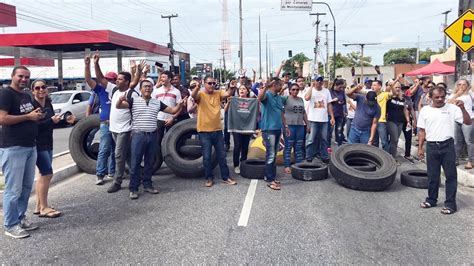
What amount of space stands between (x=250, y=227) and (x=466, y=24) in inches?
312

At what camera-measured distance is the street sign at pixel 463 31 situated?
9.97 m

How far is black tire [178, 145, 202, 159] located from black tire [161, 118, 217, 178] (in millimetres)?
80

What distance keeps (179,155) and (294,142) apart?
232 centimetres

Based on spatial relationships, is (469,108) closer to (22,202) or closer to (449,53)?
(22,202)

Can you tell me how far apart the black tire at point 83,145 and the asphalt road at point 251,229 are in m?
1.55

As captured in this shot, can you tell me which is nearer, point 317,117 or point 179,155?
point 179,155

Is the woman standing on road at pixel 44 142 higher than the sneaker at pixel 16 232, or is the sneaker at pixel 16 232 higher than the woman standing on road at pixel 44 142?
the woman standing on road at pixel 44 142

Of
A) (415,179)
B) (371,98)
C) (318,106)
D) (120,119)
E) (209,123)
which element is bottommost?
(415,179)

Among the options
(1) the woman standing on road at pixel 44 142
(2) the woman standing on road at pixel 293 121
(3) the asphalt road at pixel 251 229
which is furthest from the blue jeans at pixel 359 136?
(1) the woman standing on road at pixel 44 142

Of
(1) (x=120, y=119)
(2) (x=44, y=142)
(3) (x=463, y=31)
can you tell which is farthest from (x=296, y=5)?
(2) (x=44, y=142)

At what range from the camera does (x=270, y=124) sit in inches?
288

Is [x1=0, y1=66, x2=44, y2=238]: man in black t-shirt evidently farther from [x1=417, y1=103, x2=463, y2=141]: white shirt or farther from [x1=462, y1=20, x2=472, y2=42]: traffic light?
[x1=462, y1=20, x2=472, y2=42]: traffic light

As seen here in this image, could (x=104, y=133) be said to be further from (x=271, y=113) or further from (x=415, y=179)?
(x=415, y=179)

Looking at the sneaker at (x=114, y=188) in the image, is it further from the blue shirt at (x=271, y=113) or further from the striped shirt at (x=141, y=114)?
the blue shirt at (x=271, y=113)
